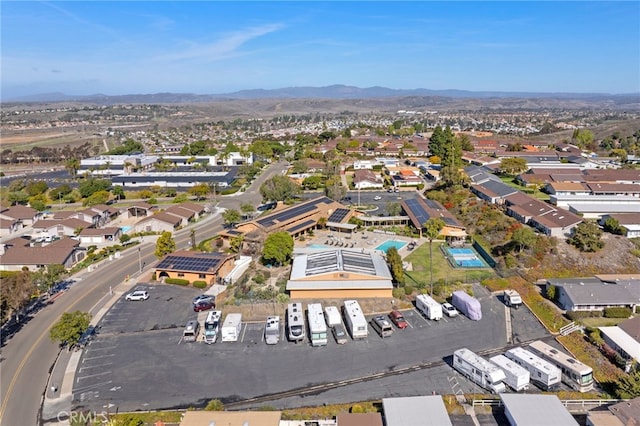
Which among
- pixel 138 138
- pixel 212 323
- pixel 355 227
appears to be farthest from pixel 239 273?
pixel 138 138

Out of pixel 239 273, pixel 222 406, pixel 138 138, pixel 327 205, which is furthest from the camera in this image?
pixel 138 138

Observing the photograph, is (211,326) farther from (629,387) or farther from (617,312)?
(617,312)

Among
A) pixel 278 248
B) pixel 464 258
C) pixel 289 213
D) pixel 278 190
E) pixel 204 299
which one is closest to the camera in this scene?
pixel 204 299

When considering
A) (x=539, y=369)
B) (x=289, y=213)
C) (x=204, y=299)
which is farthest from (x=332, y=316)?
(x=289, y=213)

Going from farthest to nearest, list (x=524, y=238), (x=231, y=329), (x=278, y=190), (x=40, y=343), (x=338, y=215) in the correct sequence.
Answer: (x=278, y=190) → (x=338, y=215) → (x=524, y=238) → (x=40, y=343) → (x=231, y=329)

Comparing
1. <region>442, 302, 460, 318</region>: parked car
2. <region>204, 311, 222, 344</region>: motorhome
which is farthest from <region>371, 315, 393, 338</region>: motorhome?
<region>204, 311, 222, 344</region>: motorhome

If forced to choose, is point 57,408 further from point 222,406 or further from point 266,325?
point 266,325

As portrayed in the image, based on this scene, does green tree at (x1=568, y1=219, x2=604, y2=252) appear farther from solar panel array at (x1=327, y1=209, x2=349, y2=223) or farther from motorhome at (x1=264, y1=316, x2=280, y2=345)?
motorhome at (x1=264, y1=316, x2=280, y2=345)

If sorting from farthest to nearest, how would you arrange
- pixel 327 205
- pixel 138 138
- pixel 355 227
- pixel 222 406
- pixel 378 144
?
pixel 138 138
pixel 378 144
pixel 327 205
pixel 355 227
pixel 222 406
